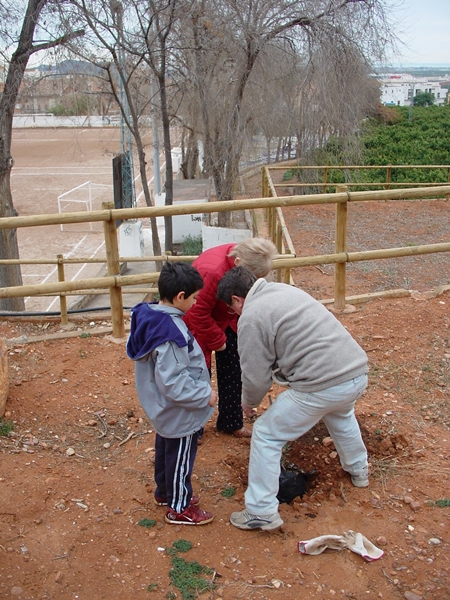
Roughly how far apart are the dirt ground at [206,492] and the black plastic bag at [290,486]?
0.17 feet

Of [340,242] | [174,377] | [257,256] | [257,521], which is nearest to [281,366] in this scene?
[174,377]

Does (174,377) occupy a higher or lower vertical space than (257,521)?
higher

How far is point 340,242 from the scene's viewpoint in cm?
539

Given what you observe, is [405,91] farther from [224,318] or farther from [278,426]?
[278,426]

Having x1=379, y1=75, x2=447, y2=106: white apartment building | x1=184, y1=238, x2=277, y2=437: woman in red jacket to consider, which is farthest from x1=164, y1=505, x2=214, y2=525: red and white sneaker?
x1=379, y1=75, x2=447, y2=106: white apartment building

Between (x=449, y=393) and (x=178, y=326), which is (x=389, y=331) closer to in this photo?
(x=449, y=393)

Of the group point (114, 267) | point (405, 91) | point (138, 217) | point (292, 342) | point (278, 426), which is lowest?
point (278, 426)

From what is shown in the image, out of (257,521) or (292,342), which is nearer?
(292,342)

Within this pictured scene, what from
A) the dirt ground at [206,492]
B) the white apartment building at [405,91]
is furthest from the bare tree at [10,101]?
the white apartment building at [405,91]

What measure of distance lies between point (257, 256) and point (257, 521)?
4.07 feet

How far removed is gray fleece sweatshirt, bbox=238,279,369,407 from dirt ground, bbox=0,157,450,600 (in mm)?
734

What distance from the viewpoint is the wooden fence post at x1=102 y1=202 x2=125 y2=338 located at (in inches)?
187

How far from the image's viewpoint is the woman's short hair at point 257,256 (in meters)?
3.09

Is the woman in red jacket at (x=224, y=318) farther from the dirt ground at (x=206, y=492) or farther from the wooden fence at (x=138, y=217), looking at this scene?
the wooden fence at (x=138, y=217)
